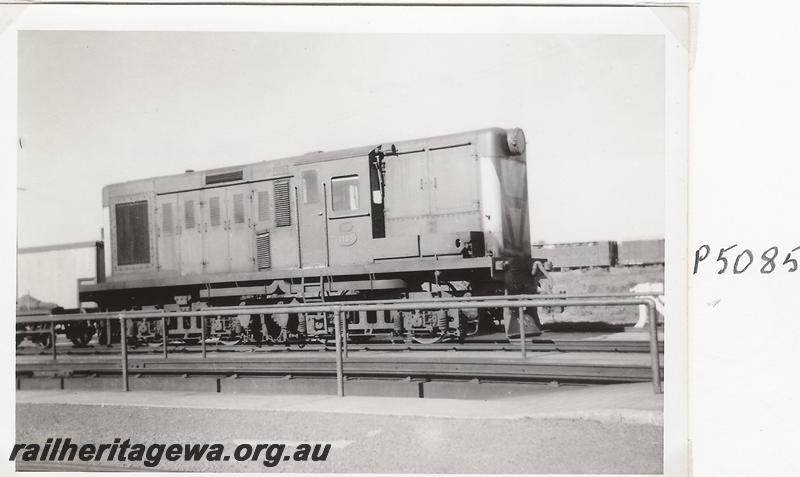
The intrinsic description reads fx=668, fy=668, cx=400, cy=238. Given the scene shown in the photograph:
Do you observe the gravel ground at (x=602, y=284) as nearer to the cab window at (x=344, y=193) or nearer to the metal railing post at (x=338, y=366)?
the cab window at (x=344, y=193)

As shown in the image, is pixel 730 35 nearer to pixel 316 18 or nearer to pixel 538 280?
pixel 316 18

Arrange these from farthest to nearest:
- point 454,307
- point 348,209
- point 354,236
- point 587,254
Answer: point 587,254 → point 348,209 → point 354,236 → point 454,307

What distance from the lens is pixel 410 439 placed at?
371 cm

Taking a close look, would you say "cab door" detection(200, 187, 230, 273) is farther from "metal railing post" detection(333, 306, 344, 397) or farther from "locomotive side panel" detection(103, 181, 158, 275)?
"metal railing post" detection(333, 306, 344, 397)

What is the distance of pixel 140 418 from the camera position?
4.24 m

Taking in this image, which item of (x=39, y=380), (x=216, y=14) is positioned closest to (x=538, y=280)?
(x=216, y=14)

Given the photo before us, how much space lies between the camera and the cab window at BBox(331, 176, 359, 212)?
23.1 feet

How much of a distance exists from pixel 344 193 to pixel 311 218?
45cm

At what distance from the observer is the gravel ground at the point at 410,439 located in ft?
11.5

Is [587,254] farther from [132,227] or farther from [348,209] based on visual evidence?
[132,227]

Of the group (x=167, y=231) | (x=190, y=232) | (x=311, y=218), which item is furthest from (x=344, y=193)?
(x=167, y=231)

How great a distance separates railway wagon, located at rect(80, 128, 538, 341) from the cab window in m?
0.01

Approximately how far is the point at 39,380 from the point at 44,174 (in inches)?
85.1

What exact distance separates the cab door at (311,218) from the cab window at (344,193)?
0.13 metres
